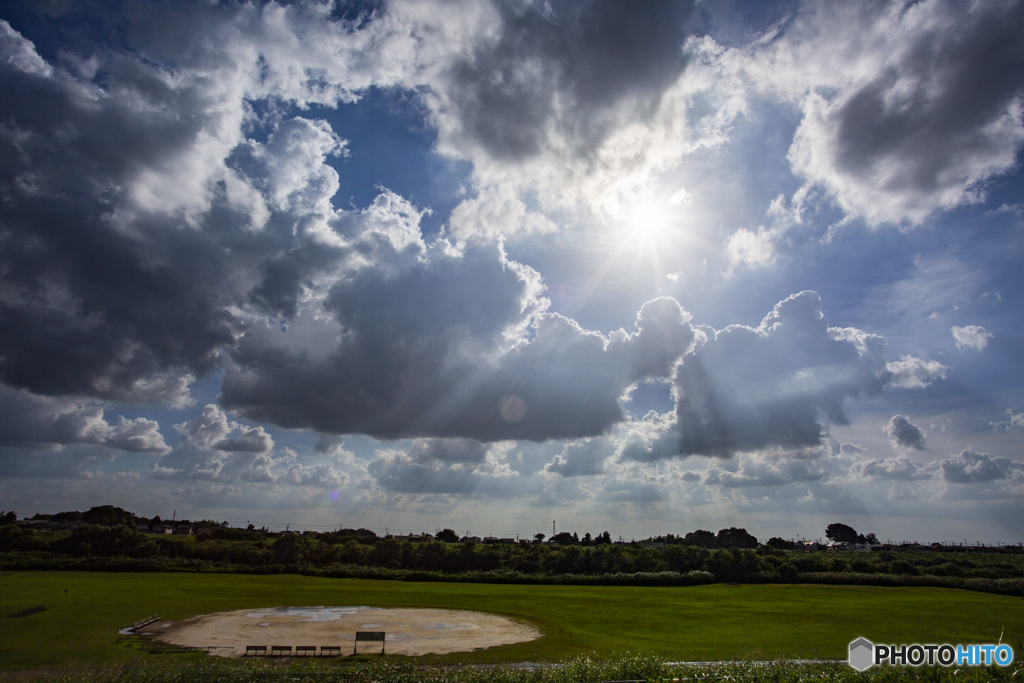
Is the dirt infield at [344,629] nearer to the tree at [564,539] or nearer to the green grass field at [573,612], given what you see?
the green grass field at [573,612]

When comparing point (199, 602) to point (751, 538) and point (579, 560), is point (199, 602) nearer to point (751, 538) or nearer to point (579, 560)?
point (579, 560)

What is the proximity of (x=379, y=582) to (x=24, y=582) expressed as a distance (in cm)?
4045

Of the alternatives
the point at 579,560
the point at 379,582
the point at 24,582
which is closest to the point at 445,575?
the point at 379,582

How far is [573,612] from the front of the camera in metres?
49.6

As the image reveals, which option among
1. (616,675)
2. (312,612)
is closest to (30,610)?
(312,612)

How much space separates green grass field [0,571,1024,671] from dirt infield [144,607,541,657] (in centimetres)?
252

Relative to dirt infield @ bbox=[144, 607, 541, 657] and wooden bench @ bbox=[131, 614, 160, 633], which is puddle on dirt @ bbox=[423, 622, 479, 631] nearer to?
dirt infield @ bbox=[144, 607, 541, 657]

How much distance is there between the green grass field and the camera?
3256 cm

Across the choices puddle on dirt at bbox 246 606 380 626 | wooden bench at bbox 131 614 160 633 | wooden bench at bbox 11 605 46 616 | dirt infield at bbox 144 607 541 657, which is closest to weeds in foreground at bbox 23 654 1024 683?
dirt infield at bbox 144 607 541 657

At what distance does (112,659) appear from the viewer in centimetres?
2925

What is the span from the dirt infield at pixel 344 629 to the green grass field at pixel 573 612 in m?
2.52

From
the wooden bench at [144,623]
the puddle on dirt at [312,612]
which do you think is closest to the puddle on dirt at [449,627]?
the puddle on dirt at [312,612]

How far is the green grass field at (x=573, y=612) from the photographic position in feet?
107

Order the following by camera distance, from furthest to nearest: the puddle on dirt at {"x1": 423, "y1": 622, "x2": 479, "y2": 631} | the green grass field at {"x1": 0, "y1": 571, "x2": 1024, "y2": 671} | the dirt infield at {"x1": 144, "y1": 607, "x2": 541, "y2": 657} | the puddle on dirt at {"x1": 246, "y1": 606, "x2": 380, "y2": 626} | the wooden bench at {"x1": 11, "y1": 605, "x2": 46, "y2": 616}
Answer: the puddle on dirt at {"x1": 246, "y1": 606, "x2": 380, "y2": 626} < the wooden bench at {"x1": 11, "y1": 605, "x2": 46, "y2": 616} < the puddle on dirt at {"x1": 423, "y1": 622, "x2": 479, "y2": 631} < the dirt infield at {"x1": 144, "y1": 607, "x2": 541, "y2": 657} < the green grass field at {"x1": 0, "y1": 571, "x2": 1024, "y2": 671}
